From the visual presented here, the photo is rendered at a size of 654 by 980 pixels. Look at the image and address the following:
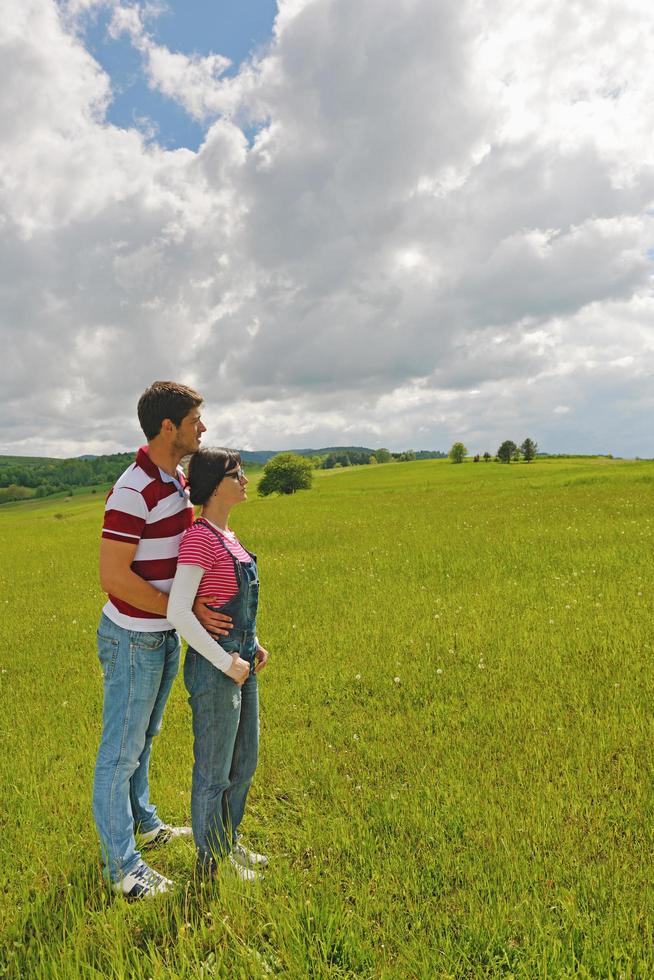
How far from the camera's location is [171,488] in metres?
3.57

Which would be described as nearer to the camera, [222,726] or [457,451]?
[222,726]

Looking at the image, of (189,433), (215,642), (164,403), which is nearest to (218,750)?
(215,642)

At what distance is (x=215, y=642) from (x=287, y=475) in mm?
75069

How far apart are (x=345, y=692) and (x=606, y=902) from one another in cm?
362

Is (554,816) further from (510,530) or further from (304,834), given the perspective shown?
(510,530)

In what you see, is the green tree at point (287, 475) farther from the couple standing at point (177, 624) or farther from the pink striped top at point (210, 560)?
the pink striped top at point (210, 560)

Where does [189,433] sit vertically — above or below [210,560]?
above

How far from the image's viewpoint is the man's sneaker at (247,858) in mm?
3838

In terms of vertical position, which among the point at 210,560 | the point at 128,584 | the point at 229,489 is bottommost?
the point at 128,584

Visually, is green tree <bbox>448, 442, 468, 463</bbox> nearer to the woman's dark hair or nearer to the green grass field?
the green grass field

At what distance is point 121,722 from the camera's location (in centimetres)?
358

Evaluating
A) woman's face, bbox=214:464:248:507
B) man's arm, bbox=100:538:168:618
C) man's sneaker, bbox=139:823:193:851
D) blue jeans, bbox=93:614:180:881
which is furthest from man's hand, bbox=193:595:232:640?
man's sneaker, bbox=139:823:193:851

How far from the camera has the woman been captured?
3.26m

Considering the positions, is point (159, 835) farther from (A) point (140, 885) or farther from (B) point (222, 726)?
(B) point (222, 726)
